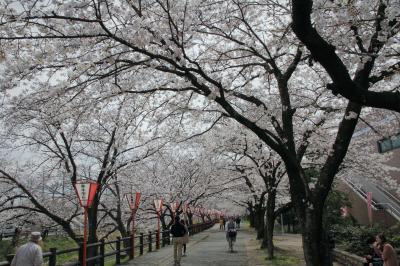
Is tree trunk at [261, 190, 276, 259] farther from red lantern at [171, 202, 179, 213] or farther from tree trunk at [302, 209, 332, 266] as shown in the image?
red lantern at [171, 202, 179, 213]

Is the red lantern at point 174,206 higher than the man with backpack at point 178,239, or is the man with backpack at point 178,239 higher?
the red lantern at point 174,206

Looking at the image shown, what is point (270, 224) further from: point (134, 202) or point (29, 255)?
point (29, 255)

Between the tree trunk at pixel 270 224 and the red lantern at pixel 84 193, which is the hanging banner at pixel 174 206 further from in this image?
the red lantern at pixel 84 193

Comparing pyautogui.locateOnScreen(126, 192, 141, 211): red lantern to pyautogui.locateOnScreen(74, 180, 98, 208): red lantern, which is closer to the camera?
pyautogui.locateOnScreen(74, 180, 98, 208): red lantern

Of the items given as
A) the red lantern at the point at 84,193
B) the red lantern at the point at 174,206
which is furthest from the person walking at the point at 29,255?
the red lantern at the point at 174,206

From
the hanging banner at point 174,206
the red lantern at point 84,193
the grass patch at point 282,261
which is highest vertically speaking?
the hanging banner at point 174,206

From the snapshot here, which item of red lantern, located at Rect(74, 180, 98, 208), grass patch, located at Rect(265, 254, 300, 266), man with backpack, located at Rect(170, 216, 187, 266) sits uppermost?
red lantern, located at Rect(74, 180, 98, 208)

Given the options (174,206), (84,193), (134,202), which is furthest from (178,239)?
(174,206)

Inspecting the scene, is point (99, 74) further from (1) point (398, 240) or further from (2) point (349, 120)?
(1) point (398, 240)

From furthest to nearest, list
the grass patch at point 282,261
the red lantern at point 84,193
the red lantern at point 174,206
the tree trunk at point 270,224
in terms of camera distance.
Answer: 1. the red lantern at point 174,206
2. the tree trunk at point 270,224
3. the grass patch at point 282,261
4. the red lantern at point 84,193

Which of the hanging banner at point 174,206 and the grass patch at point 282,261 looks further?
the hanging banner at point 174,206

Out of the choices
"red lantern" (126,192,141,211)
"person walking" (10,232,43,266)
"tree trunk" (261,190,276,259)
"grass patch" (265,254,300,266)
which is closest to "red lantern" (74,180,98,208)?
"person walking" (10,232,43,266)

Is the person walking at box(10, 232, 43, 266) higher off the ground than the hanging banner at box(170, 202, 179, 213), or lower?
lower

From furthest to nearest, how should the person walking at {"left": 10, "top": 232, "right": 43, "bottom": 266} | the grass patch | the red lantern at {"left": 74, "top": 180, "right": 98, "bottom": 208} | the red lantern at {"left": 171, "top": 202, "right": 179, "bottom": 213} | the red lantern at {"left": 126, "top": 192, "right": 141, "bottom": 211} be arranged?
the red lantern at {"left": 171, "top": 202, "right": 179, "bottom": 213}, the red lantern at {"left": 126, "top": 192, "right": 141, "bottom": 211}, the grass patch, the red lantern at {"left": 74, "top": 180, "right": 98, "bottom": 208}, the person walking at {"left": 10, "top": 232, "right": 43, "bottom": 266}
